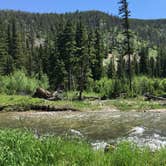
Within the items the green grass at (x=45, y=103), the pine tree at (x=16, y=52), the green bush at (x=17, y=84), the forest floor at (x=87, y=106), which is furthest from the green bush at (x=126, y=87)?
the pine tree at (x=16, y=52)

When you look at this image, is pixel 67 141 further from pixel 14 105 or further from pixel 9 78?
pixel 9 78

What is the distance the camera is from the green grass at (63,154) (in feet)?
31.0

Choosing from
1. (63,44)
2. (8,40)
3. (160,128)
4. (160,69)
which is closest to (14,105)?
(160,128)

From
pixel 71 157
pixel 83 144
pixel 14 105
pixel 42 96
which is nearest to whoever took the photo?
pixel 71 157

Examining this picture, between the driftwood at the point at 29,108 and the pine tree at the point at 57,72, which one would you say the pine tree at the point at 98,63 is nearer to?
the pine tree at the point at 57,72

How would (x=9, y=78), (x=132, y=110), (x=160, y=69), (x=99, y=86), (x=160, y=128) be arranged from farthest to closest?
(x=160, y=69) → (x=99, y=86) → (x=9, y=78) → (x=132, y=110) → (x=160, y=128)

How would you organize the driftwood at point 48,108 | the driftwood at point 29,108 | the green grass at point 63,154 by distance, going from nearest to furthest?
the green grass at point 63,154 → the driftwood at point 48,108 → the driftwood at point 29,108

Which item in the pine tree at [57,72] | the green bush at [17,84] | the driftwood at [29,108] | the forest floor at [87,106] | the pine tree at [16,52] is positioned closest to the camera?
the forest floor at [87,106]

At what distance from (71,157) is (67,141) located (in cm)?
140

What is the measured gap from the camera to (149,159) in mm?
9719

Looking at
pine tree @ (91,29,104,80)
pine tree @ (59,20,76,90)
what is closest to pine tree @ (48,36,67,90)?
pine tree @ (59,20,76,90)

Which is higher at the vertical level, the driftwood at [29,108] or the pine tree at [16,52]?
the pine tree at [16,52]

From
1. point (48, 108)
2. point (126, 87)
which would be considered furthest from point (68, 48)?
point (48, 108)

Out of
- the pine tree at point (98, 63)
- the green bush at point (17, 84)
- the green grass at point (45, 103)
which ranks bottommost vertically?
the green grass at point (45, 103)
